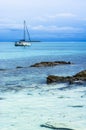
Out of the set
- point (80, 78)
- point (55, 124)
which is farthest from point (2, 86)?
point (55, 124)

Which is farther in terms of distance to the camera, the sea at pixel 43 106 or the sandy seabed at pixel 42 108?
the sandy seabed at pixel 42 108

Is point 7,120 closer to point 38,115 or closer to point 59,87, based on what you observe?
point 38,115

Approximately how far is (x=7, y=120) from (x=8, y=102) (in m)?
4.67

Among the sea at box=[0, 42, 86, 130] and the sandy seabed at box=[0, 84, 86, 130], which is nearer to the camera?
the sea at box=[0, 42, 86, 130]

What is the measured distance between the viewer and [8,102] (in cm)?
2212

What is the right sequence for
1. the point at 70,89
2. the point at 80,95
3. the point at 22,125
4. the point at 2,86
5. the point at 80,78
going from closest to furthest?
the point at 22,125 < the point at 80,95 < the point at 70,89 < the point at 2,86 < the point at 80,78

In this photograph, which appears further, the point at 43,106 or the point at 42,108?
the point at 43,106

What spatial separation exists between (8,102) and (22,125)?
556cm

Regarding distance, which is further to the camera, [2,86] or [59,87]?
[2,86]

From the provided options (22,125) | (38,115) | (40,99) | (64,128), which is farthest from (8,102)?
(64,128)

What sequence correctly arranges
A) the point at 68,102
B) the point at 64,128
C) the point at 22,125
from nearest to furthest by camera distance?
the point at 64,128 < the point at 22,125 < the point at 68,102

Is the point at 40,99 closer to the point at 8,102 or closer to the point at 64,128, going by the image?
the point at 8,102

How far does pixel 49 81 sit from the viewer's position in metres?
31.6

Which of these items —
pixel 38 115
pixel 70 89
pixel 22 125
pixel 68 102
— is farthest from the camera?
pixel 70 89
